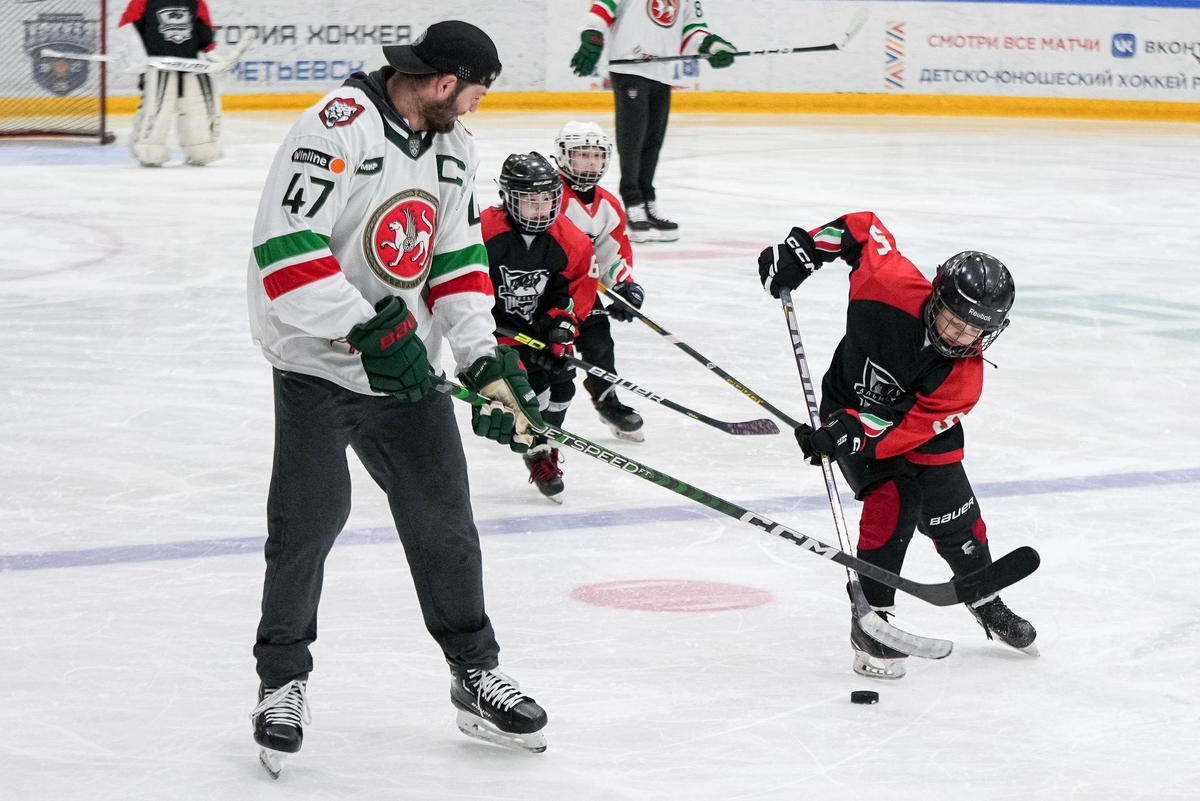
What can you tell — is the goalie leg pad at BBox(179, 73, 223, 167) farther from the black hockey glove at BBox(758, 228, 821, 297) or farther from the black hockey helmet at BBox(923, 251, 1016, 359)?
the black hockey helmet at BBox(923, 251, 1016, 359)

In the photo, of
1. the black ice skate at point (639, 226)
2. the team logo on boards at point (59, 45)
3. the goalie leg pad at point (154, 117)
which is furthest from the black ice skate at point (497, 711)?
the team logo on boards at point (59, 45)

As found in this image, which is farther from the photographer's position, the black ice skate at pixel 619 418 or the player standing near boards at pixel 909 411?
the black ice skate at pixel 619 418

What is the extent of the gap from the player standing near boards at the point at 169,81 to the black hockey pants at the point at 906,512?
22.9 ft

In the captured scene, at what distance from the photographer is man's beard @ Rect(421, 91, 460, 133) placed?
2.01 meters

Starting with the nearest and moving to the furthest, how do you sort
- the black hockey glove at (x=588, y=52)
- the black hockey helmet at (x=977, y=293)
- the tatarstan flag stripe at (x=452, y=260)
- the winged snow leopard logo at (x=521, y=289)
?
1. the tatarstan flag stripe at (x=452, y=260)
2. the black hockey helmet at (x=977, y=293)
3. the winged snow leopard logo at (x=521, y=289)
4. the black hockey glove at (x=588, y=52)

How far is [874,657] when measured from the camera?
251 centimetres

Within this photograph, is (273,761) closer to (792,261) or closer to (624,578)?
(624,578)

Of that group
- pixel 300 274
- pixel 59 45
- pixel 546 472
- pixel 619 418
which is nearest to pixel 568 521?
pixel 546 472

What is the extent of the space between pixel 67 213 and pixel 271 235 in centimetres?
579

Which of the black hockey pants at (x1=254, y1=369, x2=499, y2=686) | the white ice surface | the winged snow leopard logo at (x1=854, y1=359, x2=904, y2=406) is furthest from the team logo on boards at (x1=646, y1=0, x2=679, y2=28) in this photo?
the black hockey pants at (x1=254, y1=369, x2=499, y2=686)

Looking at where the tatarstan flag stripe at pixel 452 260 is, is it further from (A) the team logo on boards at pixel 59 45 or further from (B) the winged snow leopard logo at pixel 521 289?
(A) the team logo on boards at pixel 59 45

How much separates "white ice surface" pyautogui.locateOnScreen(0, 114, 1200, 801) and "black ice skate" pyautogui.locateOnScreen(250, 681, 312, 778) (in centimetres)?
4

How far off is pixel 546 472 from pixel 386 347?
1.58 meters

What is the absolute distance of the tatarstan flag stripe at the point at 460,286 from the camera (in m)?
2.17
